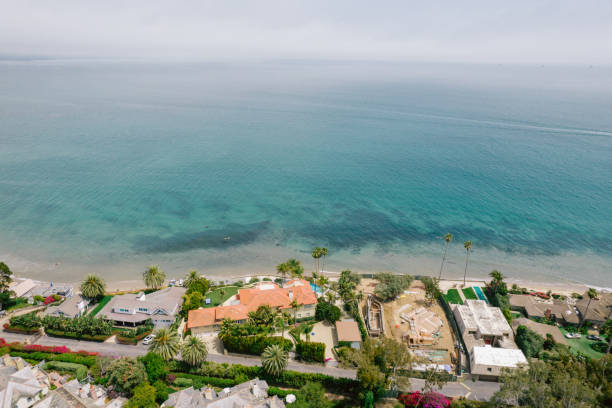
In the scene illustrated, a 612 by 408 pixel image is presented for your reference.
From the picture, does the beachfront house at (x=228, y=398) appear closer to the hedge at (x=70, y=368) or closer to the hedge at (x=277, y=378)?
the hedge at (x=277, y=378)

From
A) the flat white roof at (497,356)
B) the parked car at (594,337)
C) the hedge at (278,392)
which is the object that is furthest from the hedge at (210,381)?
the parked car at (594,337)

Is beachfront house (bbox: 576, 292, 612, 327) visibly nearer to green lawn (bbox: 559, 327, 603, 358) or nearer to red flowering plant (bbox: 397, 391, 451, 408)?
green lawn (bbox: 559, 327, 603, 358)

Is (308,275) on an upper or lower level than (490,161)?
lower

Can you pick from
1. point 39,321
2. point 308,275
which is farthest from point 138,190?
point 308,275

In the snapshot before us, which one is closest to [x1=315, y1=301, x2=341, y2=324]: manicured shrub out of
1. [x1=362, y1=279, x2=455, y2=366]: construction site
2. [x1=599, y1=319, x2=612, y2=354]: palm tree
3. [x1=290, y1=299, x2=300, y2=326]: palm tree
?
[x1=290, y1=299, x2=300, y2=326]: palm tree

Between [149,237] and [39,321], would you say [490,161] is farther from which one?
[39,321]

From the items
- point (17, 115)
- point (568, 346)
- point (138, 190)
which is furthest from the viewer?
point (17, 115)
